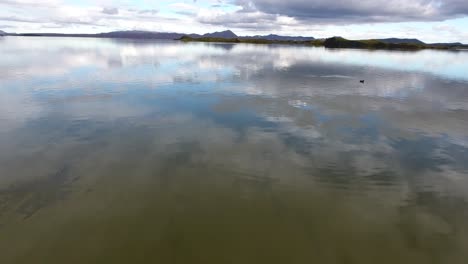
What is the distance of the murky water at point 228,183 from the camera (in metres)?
13.0

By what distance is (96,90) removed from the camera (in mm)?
43281

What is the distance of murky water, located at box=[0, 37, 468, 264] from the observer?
13047mm

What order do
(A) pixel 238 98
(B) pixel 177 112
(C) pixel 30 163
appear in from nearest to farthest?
(C) pixel 30 163 < (B) pixel 177 112 < (A) pixel 238 98

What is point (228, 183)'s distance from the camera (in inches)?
718

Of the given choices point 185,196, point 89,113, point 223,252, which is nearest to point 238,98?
point 89,113

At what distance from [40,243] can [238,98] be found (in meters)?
31.4

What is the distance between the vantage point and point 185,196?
1666cm

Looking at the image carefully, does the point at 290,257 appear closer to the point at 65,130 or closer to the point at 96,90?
the point at 65,130

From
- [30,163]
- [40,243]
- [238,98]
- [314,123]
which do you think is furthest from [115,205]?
[238,98]

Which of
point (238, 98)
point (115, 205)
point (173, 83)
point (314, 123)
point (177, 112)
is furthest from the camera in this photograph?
point (173, 83)

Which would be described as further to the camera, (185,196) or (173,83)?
(173,83)

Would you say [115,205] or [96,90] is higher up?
[96,90]

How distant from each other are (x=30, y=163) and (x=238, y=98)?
2712 centimetres

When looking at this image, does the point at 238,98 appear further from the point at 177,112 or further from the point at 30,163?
the point at 30,163
